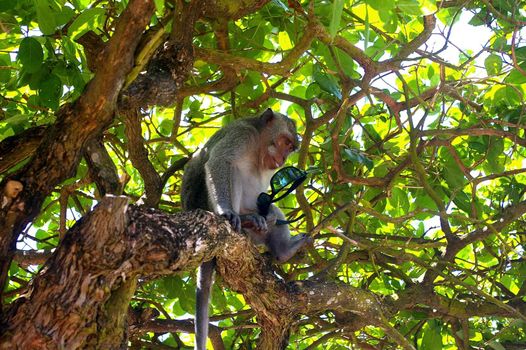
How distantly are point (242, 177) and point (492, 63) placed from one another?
200 centimetres

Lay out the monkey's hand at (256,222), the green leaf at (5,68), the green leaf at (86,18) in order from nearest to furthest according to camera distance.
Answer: the green leaf at (86,18) < the green leaf at (5,68) < the monkey's hand at (256,222)

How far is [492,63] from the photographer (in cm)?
495

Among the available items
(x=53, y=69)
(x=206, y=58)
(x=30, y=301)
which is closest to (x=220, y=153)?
(x=206, y=58)

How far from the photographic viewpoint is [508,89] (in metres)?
5.37

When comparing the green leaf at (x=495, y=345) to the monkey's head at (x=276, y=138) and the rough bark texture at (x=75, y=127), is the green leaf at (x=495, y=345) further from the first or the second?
the rough bark texture at (x=75, y=127)

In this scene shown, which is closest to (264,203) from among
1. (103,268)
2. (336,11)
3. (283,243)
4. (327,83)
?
(283,243)

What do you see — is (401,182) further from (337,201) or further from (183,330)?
(183,330)

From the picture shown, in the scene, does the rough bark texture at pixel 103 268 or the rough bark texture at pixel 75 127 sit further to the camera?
the rough bark texture at pixel 75 127

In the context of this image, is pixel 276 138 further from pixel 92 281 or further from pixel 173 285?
pixel 92 281

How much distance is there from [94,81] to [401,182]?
3.16m

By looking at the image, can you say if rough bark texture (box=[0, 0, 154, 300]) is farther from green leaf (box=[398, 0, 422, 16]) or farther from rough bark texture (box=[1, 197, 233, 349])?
green leaf (box=[398, 0, 422, 16])

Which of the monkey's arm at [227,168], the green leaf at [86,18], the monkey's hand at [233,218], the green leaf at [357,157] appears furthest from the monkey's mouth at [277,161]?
the green leaf at [86,18]

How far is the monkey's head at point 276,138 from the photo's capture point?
5598 mm

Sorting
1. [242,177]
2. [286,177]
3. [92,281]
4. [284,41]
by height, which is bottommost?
[92,281]
